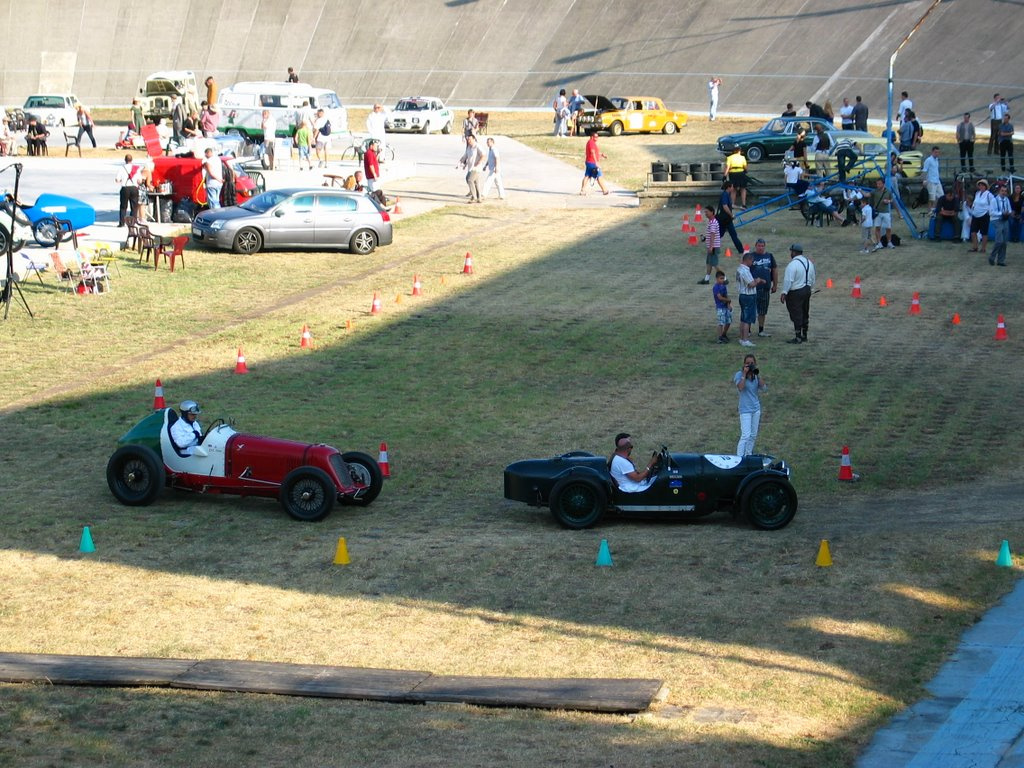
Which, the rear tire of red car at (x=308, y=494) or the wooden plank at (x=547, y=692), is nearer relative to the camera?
the wooden plank at (x=547, y=692)

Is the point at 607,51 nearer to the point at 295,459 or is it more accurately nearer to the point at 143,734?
the point at 295,459

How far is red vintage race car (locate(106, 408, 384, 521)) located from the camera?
15.2 metres

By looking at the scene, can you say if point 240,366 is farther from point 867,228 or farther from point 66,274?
point 867,228

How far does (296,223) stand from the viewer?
3061cm

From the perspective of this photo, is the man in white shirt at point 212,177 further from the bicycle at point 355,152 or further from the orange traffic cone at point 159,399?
the orange traffic cone at point 159,399

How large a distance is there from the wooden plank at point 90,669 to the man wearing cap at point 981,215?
24.8 meters

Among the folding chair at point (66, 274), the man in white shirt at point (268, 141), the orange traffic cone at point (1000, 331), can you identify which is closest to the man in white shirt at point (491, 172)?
the man in white shirt at point (268, 141)

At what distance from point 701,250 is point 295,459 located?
19.0 m

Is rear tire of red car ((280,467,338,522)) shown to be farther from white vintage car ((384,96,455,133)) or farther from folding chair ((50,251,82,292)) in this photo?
white vintage car ((384,96,455,133))

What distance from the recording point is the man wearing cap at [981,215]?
31547mm

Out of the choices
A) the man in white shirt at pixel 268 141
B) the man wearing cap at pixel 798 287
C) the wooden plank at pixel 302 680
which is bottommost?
the wooden plank at pixel 302 680

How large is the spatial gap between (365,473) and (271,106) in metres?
34.8

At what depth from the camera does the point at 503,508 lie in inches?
624

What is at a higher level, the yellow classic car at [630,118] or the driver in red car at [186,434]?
the yellow classic car at [630,118]
